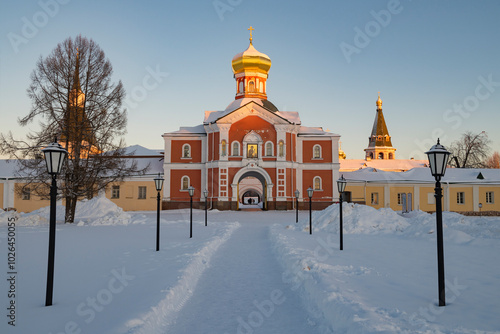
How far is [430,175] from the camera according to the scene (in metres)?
37.0

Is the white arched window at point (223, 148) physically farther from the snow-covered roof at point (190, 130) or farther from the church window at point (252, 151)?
the snow-covered roof at point (190, 130)

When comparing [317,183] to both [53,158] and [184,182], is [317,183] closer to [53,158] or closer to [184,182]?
[184,182]

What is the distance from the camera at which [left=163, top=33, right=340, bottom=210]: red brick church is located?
36.5 m

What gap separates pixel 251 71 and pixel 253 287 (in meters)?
36.0

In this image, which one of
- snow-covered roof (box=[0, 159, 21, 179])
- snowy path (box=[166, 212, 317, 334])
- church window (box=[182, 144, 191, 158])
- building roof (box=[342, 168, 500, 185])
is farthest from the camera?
church window (box=[182, 144, 191, 158])

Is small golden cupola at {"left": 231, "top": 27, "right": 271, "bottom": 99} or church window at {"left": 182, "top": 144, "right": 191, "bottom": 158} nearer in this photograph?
church window at {"left": 182, "top": 144, "right": 191, "bottom": 158}

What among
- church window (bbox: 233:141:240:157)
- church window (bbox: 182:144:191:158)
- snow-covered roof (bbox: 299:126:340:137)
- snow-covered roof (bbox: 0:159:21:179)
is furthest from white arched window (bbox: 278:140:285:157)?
snow-covered roof (bbox: 0:159:21:179)

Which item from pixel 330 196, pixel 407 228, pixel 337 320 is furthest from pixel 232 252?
pixel 330 196

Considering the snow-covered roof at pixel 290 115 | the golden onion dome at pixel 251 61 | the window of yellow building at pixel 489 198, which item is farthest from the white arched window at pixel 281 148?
the window of yellow building at pixel 489 198

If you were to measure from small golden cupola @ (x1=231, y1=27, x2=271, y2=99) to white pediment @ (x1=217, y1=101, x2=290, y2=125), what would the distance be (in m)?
4.62

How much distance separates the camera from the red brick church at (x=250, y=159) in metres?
36.5

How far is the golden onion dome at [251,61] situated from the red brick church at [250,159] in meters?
3.81

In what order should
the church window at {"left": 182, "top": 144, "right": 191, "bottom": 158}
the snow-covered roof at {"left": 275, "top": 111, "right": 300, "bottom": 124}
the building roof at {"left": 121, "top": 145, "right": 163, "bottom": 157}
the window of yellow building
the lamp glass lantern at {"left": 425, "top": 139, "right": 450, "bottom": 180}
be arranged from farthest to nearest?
the building roof at {"left": 121, "top": 145, "right": 163, "bottom": 157}, the snow-covered roof at {"left": 275, "top": 111, "right": 300, "bottom": 124}, the church window at {"left": 182, "top": 144, "right": 191, "bottom": 158}, the window of yellow building, the lamp glass lantern at {"left": 425, "top": 139, "right": 450, "bottom": 180}

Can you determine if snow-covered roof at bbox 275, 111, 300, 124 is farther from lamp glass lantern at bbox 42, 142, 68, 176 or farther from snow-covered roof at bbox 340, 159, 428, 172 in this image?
lamp glass lantern at bbox 42, 142, 68, 176
